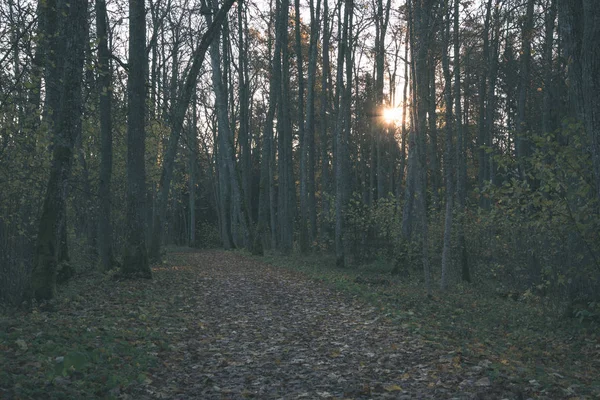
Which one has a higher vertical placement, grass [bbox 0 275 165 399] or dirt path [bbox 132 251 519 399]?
grass [bbox 0 275 165 399]

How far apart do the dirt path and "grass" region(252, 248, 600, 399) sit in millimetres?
377

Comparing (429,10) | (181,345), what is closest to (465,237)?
(429,10)

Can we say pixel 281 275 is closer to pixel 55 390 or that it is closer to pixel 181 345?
pixel 181 345

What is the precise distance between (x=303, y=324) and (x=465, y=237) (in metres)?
9.80

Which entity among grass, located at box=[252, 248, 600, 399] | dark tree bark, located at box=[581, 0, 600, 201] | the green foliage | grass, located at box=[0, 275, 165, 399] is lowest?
grass, located at box=[252, 248, 600, 399]

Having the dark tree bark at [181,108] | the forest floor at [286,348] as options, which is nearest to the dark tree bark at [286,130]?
the dark tree bark at [181,108]

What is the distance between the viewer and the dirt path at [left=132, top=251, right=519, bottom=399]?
5699 millimetres

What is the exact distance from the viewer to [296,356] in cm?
727

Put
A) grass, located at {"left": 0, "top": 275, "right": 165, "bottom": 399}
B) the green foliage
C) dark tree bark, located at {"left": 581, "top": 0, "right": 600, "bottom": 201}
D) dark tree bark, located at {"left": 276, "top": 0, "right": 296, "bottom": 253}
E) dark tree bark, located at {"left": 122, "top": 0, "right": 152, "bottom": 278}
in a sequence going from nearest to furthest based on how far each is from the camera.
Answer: grass, located at {"left": 0, "top": 275, "right": 165, "bottom": 399} < dark tree bark, located at {"left": 581, "top": 0, "right": 600, "bottom": 201} < the green foliage < dark tree bark, located at {"left": 122, "top": 0, "right": 152, "bottom": 278} < dark tree bark, located at {"left": 276, "top": 0, "right": 296, "bottom": 253}

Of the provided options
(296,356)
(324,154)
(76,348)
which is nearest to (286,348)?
(296,356)

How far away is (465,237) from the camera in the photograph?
17.5m

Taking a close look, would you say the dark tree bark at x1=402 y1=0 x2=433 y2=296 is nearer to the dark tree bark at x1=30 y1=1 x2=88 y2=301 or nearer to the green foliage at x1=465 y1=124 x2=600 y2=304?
the green foliage at x1=465 y1=124 x2=600 y2=304

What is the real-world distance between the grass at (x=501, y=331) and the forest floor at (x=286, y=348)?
0.13 feet

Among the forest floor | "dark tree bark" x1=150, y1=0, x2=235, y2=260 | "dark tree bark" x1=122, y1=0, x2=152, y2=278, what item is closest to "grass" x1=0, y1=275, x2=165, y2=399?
the forest floor
